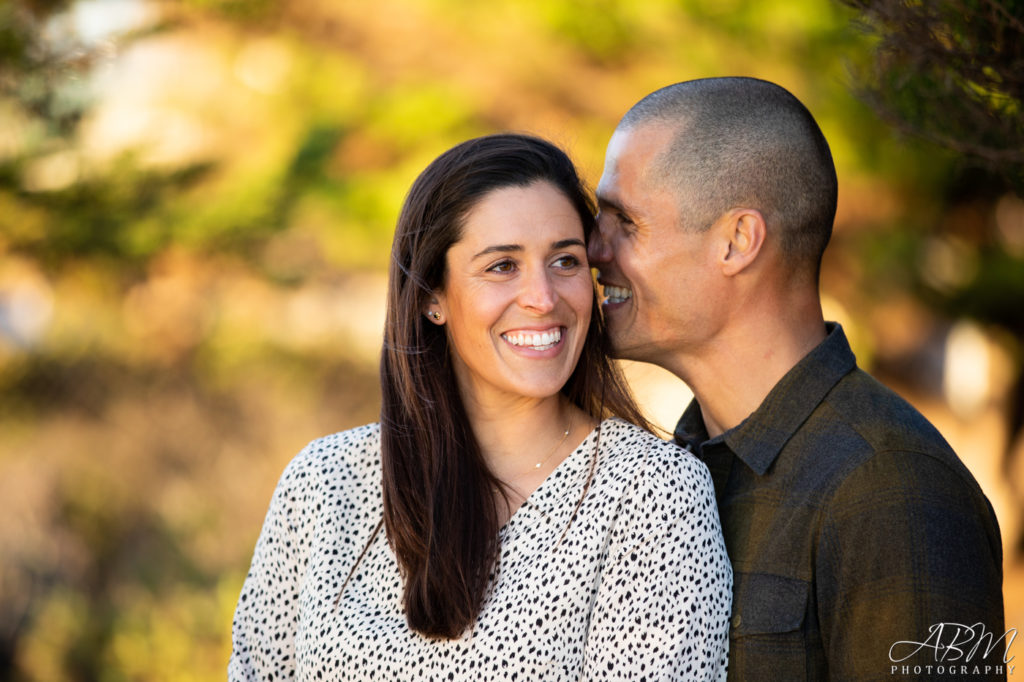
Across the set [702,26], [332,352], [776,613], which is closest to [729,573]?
[776,613]

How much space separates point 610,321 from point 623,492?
550 millimetres

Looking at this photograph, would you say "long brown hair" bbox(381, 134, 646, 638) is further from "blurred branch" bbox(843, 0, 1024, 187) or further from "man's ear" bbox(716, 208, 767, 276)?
"blurred branch" bbox(843, 0, 1024, 187)

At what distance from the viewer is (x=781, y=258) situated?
2.16 metres

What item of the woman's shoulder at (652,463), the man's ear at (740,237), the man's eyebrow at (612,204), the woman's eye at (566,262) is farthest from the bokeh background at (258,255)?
the woman's shoulder at (652,463)

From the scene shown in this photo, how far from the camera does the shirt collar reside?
1962 mm

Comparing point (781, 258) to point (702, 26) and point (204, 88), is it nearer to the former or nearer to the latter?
point (702, 26)

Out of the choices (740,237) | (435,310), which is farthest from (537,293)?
(740,237)

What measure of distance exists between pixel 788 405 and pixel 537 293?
54 cm

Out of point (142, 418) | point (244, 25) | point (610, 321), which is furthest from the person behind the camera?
point (244, 25)

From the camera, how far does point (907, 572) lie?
1660 mm

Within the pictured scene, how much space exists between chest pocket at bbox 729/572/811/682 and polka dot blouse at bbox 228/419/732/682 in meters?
0.04

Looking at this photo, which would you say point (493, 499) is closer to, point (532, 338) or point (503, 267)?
point (532, 338)

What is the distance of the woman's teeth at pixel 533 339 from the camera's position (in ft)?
6.66

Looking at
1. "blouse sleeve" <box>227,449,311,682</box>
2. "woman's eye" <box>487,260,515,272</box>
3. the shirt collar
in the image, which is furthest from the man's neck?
"blouse sleeve" <box>227,449,311,682</box>
